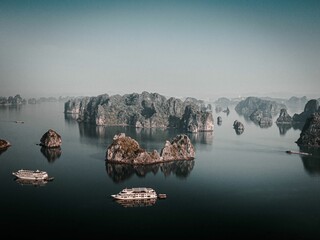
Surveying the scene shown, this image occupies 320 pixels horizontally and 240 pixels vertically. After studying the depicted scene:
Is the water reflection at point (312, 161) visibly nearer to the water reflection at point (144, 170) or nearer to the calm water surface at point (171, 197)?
the calm water surface at point (171, 197)

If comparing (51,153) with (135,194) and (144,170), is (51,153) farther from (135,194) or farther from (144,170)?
(135,194)

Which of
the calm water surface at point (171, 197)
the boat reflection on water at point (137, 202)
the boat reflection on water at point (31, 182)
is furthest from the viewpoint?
the boat reflection on water at point (31, 182)

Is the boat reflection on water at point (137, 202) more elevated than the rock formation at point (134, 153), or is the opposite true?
the rock formation at point (134, 153)

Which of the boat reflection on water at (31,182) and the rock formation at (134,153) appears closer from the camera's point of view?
the boat reflection on water at (31,182)

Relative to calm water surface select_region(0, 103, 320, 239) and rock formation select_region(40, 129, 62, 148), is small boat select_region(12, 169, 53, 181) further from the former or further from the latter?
rock formation select_region(40, 129, 62, 148)

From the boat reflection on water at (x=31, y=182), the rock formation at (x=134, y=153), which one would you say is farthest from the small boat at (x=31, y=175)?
the rock formation at (x=134, y=153)

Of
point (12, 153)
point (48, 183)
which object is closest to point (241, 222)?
point (48, 183)

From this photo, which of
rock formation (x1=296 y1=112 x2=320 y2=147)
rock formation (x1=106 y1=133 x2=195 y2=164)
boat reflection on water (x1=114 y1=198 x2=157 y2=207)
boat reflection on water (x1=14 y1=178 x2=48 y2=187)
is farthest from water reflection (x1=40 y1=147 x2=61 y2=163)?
rock formation (x1=296 y1=112 x2=320 y2=147)
